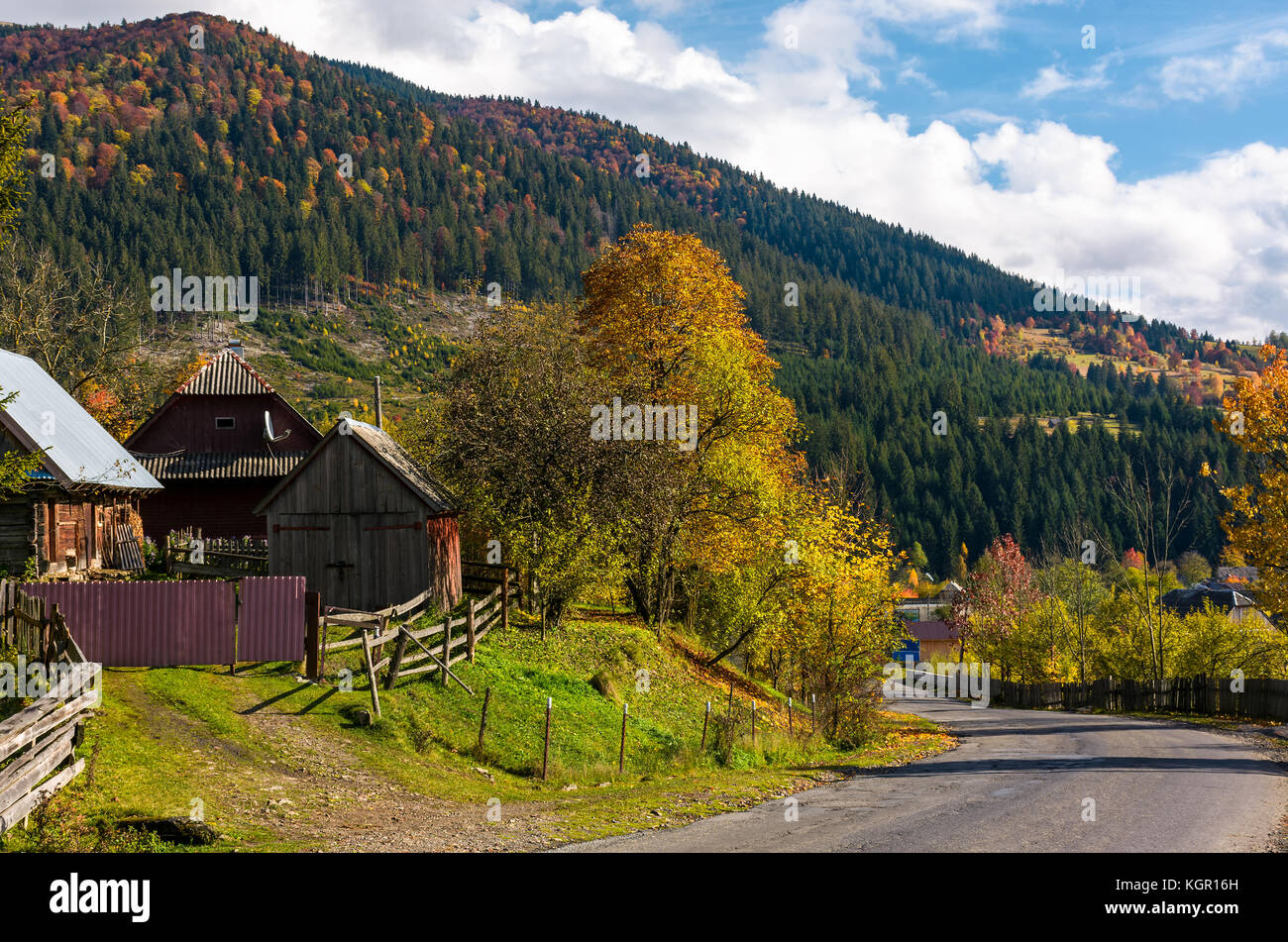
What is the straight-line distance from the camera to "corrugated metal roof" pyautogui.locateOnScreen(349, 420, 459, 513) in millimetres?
32188

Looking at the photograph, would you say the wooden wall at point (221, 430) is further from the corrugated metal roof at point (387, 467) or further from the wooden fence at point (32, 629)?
the wooden fence at point (32, 629)

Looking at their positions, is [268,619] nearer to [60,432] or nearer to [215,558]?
[60,432]

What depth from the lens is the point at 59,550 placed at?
31453 millimetres

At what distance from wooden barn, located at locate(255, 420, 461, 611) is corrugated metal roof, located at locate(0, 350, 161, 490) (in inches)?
227

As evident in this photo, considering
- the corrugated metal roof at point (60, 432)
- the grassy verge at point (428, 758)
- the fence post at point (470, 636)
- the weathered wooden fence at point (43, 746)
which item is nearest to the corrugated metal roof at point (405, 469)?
the grassy verge at point (428, 758)

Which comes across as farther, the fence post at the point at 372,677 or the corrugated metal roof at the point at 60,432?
the corrugated metal roof at the point at 60,432

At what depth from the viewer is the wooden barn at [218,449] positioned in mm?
47469

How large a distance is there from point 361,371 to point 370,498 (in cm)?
14948

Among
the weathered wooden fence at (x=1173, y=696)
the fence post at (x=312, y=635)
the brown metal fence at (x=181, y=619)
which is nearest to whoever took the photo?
the brown metal fence at (x=181, y=619)

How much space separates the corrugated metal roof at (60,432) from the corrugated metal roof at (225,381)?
1186 centimetres

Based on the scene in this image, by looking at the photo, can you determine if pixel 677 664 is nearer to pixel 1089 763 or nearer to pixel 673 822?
pixel 1089 763

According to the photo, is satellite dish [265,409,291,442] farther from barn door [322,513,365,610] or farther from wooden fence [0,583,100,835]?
wooden fence [0,583,100,835]

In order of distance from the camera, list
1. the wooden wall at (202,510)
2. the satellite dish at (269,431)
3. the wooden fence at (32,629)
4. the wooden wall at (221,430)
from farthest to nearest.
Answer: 1. the satellite dish at (269,431)
2. the wooden wall at (221,430)
3. the wooden wall at (202,510)
4. the wooden fence at (32,629)
